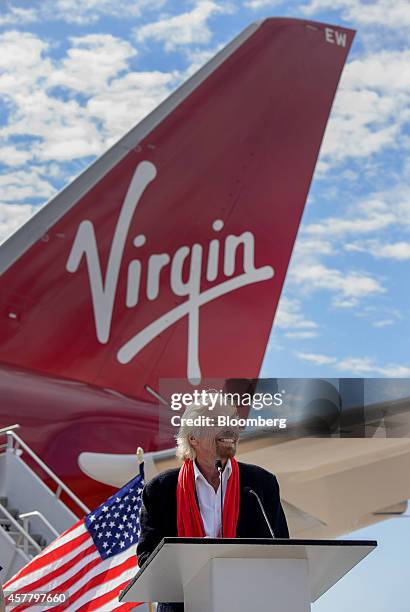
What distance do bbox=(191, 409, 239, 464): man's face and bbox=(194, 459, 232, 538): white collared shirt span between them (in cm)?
4

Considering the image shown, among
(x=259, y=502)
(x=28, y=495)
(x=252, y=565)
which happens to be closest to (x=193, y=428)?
(x=259, y=502)

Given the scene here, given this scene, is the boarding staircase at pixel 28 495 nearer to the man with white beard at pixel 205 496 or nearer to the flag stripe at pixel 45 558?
the flag stripe at pixel 45 558

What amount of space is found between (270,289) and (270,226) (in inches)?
28.7

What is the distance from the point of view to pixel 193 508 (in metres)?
3.76

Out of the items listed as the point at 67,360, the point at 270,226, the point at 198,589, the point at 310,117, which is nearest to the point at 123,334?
the point at 67,360

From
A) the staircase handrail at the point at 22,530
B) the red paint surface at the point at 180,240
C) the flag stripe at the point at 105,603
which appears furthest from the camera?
the red paint surface at the point at 180,240

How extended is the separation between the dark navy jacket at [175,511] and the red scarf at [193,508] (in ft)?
0.18

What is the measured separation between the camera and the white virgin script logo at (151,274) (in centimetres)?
1123

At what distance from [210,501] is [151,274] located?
312 inches

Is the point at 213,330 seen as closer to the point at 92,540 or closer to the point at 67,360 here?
the point at 67,360

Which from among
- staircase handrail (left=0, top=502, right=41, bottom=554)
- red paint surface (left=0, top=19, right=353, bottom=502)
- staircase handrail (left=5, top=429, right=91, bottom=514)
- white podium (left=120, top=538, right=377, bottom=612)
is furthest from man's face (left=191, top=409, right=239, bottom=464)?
red paint surface (left=0, top=19, right=353, bottom=502)

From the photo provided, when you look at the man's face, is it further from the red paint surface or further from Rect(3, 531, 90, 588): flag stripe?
the red paint surface

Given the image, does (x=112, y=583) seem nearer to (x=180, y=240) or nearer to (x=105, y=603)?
(x=105, y=603)

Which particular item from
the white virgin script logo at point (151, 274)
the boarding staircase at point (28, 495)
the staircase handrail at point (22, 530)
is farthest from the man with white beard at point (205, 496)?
the white virgin script logo at point (151, 274)
